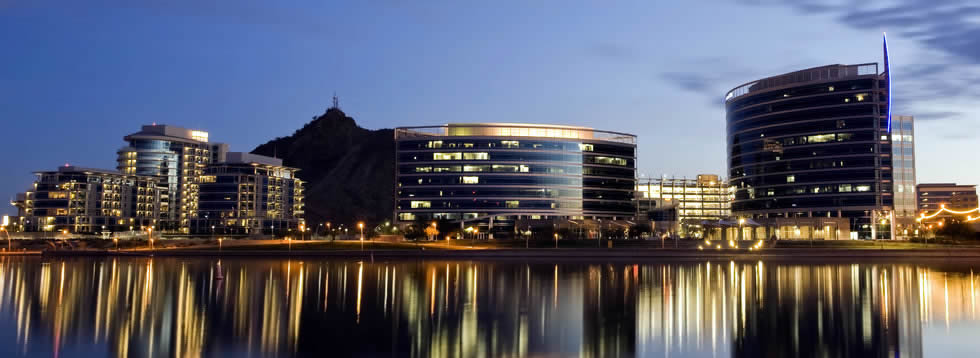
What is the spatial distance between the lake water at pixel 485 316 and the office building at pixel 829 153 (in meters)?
123

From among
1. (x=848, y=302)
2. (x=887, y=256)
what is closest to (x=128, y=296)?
(x=848, y=302)

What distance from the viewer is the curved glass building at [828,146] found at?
179250 millimetres

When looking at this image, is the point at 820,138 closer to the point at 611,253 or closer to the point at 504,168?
the point at 504,168

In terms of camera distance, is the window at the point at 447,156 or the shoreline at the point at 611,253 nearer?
the shoreline at the point at 611,253

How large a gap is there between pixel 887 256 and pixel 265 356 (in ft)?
331

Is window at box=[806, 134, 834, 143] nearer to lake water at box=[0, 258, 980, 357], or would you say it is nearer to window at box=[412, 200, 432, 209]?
window at box=[412, 200, 432, 209]

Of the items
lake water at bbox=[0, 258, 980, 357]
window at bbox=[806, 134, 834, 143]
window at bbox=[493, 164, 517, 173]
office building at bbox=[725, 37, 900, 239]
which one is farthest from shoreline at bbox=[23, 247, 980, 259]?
window at bbox=[493, 164, 517, 173]

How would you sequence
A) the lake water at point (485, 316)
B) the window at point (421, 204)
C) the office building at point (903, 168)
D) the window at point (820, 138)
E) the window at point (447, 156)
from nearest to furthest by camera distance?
the lake water at point (485, 316), the office building at point (903, 168), the window at point (820, 138), the window at point (421, 204), the window at point (447, 156)

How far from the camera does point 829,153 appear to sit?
18550cm

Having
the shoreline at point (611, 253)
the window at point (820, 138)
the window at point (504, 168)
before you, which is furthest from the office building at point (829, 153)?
the shoreline at point (611, 253)

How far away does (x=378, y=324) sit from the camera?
34.2 metres

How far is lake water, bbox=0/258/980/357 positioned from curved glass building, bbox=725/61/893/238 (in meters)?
125

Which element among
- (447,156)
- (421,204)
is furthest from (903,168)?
(421,204)

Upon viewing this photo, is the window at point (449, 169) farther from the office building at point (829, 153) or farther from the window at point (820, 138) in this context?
the window at point (820, 138)
